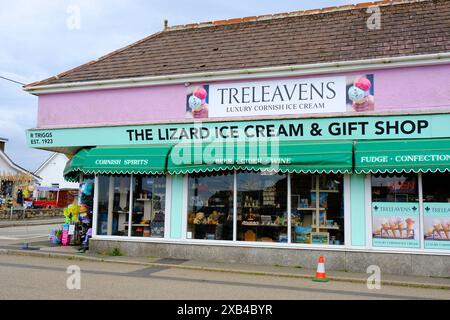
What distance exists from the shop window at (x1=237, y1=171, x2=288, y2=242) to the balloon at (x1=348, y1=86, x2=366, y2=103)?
2.79 meters

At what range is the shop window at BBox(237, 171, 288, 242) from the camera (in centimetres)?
1220

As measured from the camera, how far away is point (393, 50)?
38.8 ft

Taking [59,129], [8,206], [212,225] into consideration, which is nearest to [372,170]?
[212,225]

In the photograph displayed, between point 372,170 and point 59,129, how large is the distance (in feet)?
32.2

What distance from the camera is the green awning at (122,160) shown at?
12438 mm

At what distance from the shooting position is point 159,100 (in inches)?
527

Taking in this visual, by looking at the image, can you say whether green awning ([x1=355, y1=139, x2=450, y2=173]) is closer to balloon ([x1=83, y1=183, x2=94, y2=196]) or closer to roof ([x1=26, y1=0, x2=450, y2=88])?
roof ([x1=26, y1=0, x2=450, y2=88])

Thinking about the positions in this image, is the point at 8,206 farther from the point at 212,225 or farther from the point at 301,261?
the point at 301,261

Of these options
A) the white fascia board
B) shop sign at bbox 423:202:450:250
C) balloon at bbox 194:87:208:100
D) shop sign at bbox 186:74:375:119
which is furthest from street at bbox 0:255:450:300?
the white fascia board

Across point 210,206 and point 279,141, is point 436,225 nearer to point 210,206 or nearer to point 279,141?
point 279,141
